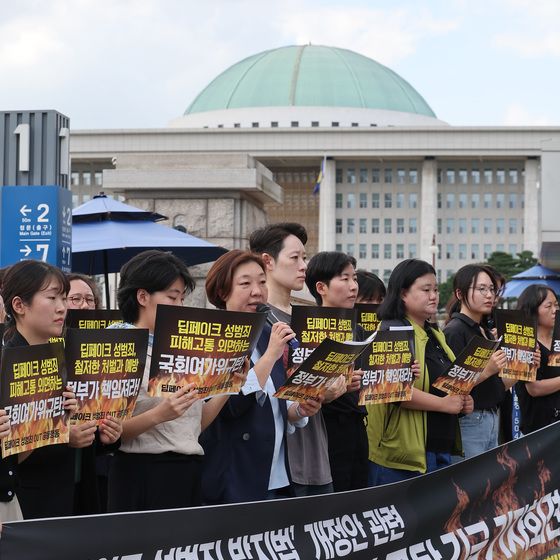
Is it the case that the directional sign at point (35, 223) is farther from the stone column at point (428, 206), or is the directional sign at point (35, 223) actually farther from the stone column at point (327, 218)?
the stone column at point (327, 218)

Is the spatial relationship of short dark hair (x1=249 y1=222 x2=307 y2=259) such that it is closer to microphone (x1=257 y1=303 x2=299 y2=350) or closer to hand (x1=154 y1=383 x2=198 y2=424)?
microphone (x1=257 y1=303 x2=299 y2=350)

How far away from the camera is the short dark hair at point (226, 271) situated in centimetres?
457

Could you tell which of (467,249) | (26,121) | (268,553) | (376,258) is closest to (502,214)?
(467,249)

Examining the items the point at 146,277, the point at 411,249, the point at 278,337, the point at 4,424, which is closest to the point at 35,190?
the point at 146,277

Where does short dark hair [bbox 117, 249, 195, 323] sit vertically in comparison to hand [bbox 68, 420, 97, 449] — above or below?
above

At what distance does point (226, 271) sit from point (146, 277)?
1.41 ft

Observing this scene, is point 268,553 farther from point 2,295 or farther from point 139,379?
point 2,295

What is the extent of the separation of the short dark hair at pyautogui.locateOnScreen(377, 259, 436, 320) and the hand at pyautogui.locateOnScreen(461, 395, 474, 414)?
539 millimetres

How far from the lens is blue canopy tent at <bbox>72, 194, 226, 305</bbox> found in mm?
9078

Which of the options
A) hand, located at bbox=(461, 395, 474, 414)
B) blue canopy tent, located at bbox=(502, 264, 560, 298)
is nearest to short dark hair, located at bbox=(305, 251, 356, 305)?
hand, located at bbox=(461, 395, 474, 414)

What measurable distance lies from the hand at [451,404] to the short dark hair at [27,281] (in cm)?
229

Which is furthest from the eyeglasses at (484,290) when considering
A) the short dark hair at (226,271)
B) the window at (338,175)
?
the window at (338,175)

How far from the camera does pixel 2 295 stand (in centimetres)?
396

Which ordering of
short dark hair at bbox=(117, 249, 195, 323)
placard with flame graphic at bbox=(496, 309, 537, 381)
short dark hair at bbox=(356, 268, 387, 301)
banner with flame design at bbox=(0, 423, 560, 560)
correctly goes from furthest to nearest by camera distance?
short dark hair at bbox=(356, 268, 387, 301) < placard with flame graphic at bbox=(496, 309, 537, 381) < short dark hair at bbox=(117, 249, 195, 323) < banner with flame design at bbox=(0, 423, 560, 560)
